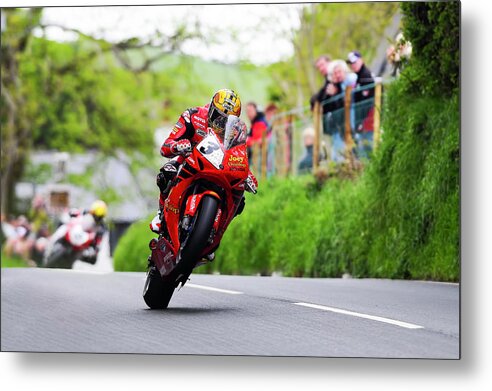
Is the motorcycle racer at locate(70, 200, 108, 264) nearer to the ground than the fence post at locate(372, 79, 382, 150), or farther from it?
nearer to the ground

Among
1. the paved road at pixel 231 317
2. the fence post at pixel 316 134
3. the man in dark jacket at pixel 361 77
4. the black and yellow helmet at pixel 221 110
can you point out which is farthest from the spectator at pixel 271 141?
the black and yellow helmet at pixel 221 110

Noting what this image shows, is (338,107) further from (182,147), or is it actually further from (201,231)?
(201,231)

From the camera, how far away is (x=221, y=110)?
27.5 feet

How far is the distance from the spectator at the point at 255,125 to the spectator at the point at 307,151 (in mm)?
525

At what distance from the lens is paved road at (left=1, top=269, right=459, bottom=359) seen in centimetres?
817

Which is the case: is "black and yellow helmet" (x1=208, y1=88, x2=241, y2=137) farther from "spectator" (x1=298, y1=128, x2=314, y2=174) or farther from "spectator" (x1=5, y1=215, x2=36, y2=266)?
"spectator" (x1=298, y1=128, x2=314, y2=174)

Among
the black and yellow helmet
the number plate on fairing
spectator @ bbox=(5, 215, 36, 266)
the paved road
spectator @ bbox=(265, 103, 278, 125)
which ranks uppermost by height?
spectator @ bbox=(265, 103, 278, 125)

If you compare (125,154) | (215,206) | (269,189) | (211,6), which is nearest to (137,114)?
(125,154)

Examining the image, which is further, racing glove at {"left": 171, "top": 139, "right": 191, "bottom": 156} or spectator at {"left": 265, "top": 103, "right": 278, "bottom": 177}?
spectator at {"left": 265, "top": 103, "right": 278, "bottom": 177}

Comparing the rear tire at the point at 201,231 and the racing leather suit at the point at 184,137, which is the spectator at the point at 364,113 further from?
the rear tire at the point at 201,231

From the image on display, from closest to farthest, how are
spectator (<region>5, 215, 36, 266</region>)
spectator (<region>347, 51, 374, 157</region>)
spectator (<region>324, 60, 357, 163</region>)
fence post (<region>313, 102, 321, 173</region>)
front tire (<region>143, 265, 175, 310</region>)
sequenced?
front tire (<region>143, 265, 175, 310</region>)
spectator (<region>5, 215, 36, 266</region>)
spectator (<region>347, 51, 374, 157</region>)
spectator (<region>324, 60, 357, 163</region>)
fence post (<region>313, 102, 321, 173</region>)

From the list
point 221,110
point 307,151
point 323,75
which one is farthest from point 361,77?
point 221,110

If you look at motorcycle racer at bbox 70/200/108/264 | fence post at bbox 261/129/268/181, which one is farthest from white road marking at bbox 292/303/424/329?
fence post at bbox 261/129/268/181

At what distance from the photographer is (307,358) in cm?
825
